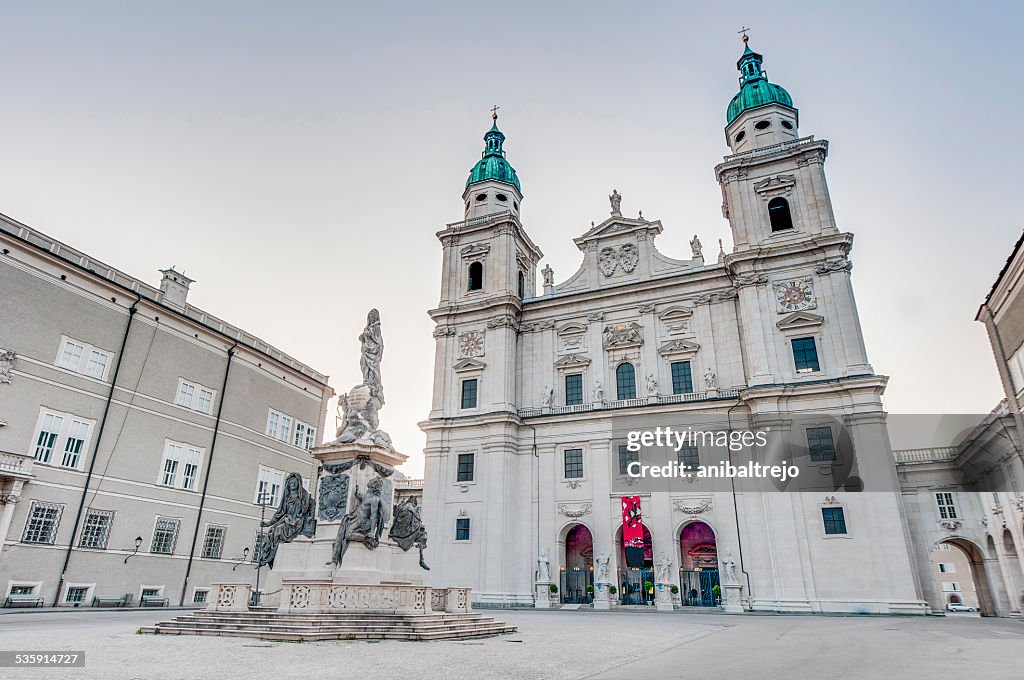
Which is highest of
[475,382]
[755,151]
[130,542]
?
[755,151]

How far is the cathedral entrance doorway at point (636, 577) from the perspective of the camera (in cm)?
3225

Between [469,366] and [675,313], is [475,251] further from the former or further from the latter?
[675,313]

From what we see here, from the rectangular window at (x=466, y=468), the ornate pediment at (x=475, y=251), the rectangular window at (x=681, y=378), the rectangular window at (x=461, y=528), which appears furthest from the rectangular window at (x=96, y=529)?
the rectangular window at (x=681, y=378)

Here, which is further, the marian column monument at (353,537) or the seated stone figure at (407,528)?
the seated stone figure at (407,528)

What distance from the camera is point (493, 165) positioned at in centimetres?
4666

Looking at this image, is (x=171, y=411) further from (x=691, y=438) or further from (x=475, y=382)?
(x=691, y=438)

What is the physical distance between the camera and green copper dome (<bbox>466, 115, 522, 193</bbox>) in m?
46.2

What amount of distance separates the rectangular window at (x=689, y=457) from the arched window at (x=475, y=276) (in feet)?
57.1

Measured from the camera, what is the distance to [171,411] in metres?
30.6

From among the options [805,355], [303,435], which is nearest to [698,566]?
[805,355]

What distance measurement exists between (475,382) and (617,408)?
9.30 meters

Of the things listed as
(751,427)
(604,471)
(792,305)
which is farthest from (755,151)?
(604,471)

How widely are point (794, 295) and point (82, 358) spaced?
1371 inches

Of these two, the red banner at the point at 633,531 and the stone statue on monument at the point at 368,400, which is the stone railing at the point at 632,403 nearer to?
the red banner at the point at 633,531
